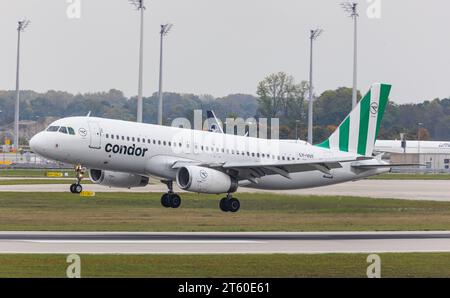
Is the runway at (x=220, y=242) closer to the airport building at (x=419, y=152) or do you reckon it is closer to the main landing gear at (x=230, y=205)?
the main landing gear at (x=230, y=205)

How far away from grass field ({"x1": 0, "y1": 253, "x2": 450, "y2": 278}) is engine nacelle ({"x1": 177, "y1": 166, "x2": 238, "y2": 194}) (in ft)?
64.6

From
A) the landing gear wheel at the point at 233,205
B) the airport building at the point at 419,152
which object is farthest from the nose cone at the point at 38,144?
the airport building at the point at 419,152

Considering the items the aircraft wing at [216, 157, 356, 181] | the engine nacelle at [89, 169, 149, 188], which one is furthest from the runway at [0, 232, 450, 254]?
the engine nacelle at [89, 169, 149, 188]

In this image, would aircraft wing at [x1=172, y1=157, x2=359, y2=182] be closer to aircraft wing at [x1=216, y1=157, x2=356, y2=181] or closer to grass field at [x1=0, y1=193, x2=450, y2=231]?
aircraft wing at [x1=216, y1=157, x2=356, y2=181]

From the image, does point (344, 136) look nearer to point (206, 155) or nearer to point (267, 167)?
point (267, 167)

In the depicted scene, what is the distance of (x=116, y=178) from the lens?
57.5 m

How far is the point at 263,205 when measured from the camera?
5922 cm

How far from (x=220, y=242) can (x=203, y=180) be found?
15234mm

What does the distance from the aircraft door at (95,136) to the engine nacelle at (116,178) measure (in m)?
4.03

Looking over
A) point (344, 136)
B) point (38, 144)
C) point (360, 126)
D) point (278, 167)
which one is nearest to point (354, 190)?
point (344, 136)

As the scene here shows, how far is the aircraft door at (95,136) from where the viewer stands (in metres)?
53.5

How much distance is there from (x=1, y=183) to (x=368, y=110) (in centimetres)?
3406
